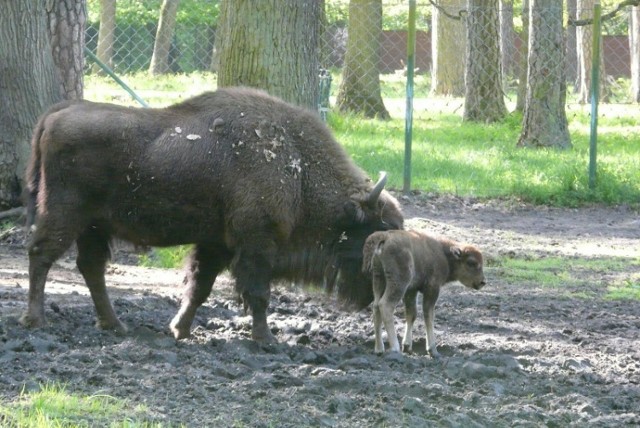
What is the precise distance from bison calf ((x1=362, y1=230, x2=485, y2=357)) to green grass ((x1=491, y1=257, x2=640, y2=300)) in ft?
7.21

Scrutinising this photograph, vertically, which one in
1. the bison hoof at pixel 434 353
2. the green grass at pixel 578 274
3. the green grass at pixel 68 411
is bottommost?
the green grass at pixel 578 274

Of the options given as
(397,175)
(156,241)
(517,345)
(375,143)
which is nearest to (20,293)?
(156,241)

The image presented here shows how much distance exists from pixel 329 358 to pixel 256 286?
817 mm

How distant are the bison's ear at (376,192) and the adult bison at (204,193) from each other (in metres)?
0.01

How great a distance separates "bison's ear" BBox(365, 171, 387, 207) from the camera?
7125 mm

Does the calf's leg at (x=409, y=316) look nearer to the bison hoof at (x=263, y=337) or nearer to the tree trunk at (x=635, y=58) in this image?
the bison hoof at (x=263, y=337)

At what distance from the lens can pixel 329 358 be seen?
6574mm

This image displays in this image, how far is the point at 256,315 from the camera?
23.4 feet

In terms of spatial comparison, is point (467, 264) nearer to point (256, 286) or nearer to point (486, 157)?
point (256, 286)

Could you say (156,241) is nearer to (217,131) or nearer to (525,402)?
(217,131)

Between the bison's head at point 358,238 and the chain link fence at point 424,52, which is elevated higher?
the chain link fence at point 424,52

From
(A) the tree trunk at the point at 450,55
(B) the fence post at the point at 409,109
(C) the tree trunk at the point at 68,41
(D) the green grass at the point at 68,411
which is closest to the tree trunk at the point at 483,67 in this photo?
(A) the tree trunk at the point at 450,55

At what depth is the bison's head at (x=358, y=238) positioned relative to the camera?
729 centimetres

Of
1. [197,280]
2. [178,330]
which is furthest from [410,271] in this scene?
[178,330]
